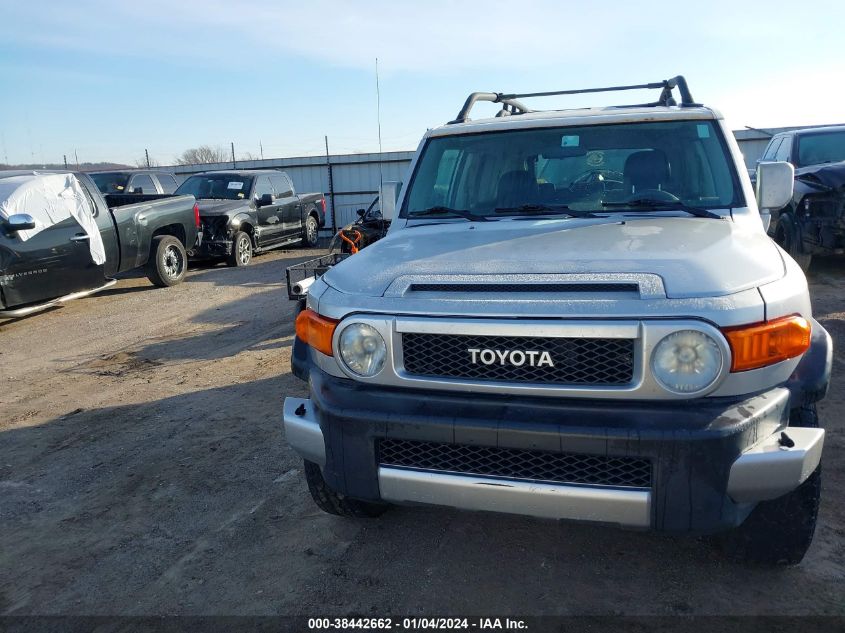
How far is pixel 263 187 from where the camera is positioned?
1376cm

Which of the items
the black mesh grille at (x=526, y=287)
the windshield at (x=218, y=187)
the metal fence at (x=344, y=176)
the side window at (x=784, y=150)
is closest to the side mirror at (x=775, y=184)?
the black mesh grille at (x=526, y=287)

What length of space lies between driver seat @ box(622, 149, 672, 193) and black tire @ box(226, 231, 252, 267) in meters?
9.96

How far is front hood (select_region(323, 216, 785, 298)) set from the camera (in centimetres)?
241

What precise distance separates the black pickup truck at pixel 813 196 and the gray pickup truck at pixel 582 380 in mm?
5597

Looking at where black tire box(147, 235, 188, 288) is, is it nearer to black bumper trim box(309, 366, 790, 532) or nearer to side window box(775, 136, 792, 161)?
black bumper trim box(309, 366, 790, 532)

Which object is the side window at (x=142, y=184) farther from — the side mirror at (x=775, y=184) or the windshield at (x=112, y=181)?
the side mirror at (x=775, y=184)

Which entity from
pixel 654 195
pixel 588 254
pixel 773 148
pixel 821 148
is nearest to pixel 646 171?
pixel 654 195

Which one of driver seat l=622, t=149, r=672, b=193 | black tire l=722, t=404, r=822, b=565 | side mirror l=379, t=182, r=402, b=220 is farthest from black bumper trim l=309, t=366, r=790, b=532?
side mirror l=379, t=182, r=402, b=220

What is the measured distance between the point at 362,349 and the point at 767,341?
4.75 ft

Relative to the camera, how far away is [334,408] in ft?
8.54

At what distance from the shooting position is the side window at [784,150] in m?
9.66

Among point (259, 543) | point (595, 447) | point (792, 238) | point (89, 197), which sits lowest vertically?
point (259, 543)

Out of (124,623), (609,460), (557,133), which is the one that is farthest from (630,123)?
(124,623)

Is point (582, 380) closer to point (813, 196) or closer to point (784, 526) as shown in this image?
point (784, 526)
